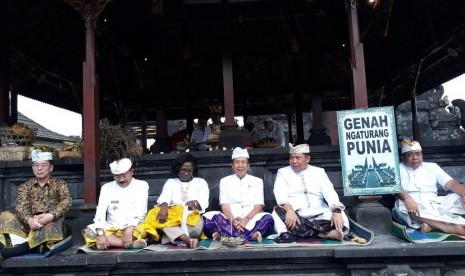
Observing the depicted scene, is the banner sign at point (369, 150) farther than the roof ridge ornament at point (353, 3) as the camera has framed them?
No

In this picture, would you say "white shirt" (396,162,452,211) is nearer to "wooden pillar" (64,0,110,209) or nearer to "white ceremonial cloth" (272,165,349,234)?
"white ceremonial cloth" (272,165,349,234)

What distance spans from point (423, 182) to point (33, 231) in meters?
4.30

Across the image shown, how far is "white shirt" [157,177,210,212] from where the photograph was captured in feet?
14.7

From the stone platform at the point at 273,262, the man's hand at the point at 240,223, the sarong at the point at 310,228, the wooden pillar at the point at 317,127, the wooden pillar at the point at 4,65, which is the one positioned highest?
the wooden pillar at the point at 4,65

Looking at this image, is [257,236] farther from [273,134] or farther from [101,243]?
[273,134]

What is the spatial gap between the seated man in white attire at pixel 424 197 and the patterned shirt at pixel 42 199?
373 cm

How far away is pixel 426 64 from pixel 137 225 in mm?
7900

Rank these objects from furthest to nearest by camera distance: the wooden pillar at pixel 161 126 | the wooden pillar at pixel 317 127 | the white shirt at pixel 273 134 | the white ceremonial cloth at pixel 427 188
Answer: the white shirt at pixel 273 134
the wooden pillar at pixel 161 126
the wooden pillar at pixel 317 127
the white ceremonial cloth at pixel 427 188

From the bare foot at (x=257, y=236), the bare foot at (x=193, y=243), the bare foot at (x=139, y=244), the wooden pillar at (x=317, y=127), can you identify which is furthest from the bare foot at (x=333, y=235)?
the wooden pillar at (x=317, y=127)

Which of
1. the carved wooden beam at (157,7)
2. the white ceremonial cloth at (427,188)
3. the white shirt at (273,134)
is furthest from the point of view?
the white shirt at (273,134)

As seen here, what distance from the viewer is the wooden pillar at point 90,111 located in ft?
15.8

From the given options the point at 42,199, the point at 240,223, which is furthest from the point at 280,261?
the point at 42,199

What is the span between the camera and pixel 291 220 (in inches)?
161

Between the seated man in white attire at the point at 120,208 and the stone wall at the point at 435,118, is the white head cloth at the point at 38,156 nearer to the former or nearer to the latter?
the seated man in white attire at the point at 120,208
